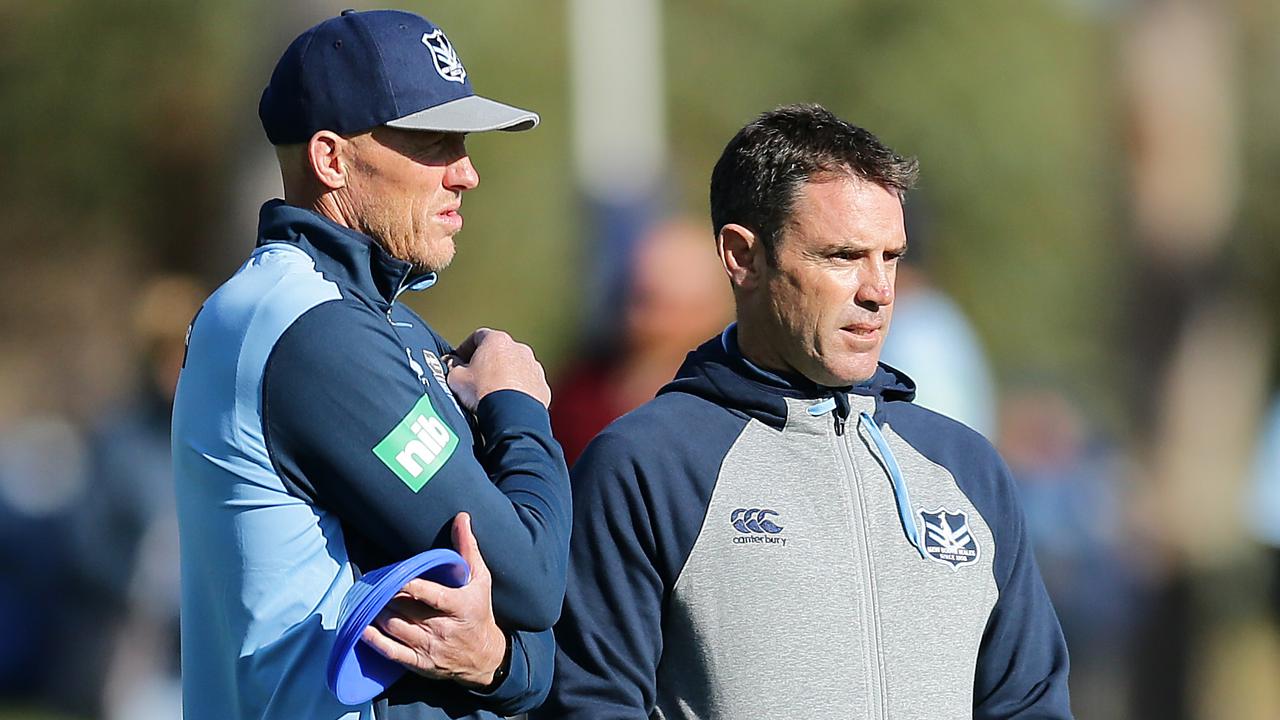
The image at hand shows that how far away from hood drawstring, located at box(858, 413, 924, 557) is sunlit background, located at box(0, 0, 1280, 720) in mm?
2218

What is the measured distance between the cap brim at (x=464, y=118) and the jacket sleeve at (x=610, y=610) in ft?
2.21

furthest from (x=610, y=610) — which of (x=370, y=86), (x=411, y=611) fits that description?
(x=370, y=86)

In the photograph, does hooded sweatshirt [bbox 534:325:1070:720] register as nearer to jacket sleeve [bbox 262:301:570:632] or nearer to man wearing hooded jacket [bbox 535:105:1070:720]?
man wearing hooded jacket [bbox 535:105:1070:720]

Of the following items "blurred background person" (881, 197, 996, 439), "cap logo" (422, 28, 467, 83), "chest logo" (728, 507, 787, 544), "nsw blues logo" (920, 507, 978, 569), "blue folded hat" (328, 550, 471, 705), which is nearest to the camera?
"blue folded hat" (328, 550, 471, 705)

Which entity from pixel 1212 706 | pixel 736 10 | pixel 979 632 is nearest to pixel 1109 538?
pixel 1212 706

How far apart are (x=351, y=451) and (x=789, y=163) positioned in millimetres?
1108

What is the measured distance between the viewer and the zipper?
364 cm

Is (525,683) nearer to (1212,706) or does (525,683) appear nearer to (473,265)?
(1212,706)

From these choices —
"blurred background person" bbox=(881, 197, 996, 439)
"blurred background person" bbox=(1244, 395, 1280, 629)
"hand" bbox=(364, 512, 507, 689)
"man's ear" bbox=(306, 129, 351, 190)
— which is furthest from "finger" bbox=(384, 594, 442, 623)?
"blurred background person" bbox=(1244, 395, 1280, 629)

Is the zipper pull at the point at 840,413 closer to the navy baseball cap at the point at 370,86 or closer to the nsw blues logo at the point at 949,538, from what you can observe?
the nsw blues logo at the point at 949,538

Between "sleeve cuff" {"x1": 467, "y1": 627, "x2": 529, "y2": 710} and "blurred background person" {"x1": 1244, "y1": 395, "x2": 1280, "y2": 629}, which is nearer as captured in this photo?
"sleeve cuff" {"x1": 467, "y1": 627, "x2": 529, "y2": 710}

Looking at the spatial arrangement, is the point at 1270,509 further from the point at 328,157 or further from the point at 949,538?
the point at 328,157

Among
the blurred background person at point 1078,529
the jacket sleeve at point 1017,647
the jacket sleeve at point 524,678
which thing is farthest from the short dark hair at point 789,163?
the blurred background person at point 1078,529

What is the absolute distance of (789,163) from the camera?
12.6ft
